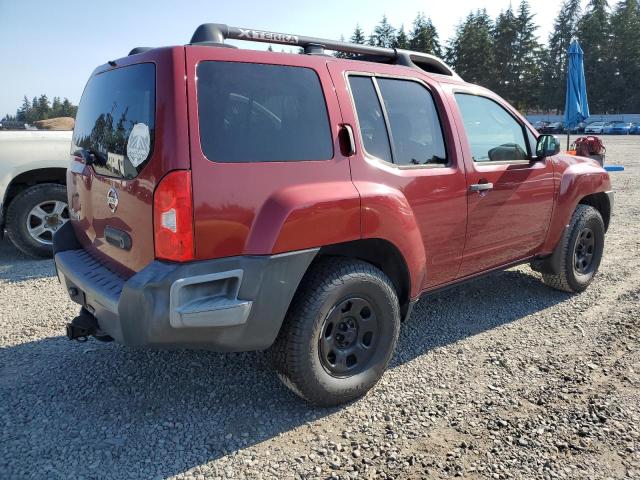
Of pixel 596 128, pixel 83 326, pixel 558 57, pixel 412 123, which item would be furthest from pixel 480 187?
pixel 558 57

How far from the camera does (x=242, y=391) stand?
304cm

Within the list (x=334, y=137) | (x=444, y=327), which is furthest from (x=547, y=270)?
(x=334, y=137)

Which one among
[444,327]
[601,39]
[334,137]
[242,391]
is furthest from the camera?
[601,39]

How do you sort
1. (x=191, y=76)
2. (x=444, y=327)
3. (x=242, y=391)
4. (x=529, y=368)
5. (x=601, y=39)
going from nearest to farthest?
1. (x=191, y=76)
2. (x=242, y=391)
3. (x=529, y=368)
4. (x=444, y=327)
5. (x=601, y=39)

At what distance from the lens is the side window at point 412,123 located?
3.11 meters

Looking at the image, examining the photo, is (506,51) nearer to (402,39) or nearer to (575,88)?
(402,39)

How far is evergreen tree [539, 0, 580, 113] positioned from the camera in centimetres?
7175

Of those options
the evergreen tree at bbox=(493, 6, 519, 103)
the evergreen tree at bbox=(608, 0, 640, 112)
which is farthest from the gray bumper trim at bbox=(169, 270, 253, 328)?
the evergreen tree at bbox=(608, 0, 640, 112)

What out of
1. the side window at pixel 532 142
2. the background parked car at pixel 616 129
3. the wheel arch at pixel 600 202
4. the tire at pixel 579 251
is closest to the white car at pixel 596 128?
the background parked car at pixel 616 129

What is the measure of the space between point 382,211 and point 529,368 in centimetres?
151

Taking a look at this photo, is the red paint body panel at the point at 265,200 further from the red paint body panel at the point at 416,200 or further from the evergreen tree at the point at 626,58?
the evergreen tree at the point at 626,58

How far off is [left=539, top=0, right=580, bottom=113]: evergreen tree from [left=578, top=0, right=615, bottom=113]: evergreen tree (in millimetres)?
2727

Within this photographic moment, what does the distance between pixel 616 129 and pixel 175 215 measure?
175 ft

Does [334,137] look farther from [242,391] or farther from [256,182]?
[242,391]
